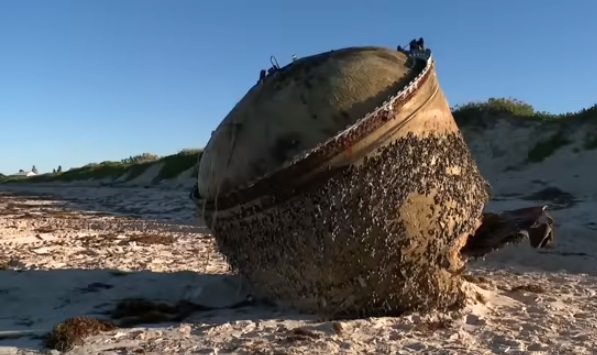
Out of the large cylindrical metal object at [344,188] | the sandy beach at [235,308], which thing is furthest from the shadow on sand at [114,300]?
the large cylindrical metal object at [344,188]

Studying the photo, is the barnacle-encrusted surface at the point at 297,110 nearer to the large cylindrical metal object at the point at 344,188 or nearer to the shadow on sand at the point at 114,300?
the large cylindrical metal object at the point at 344,188

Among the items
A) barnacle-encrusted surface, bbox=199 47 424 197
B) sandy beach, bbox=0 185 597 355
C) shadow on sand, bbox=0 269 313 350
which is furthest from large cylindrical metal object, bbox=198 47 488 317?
shadow on sand, bbox=0 269 313 350

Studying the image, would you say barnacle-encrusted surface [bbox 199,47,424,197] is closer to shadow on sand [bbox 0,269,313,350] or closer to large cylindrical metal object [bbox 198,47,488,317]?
large cylindrical metal object [bbox 198,47,488,317]

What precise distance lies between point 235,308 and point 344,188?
1355 mm

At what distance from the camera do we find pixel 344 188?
405cm

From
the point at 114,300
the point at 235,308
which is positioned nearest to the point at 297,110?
the point at 235,308

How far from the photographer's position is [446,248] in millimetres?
4395

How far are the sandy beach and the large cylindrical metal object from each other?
0.23 meters

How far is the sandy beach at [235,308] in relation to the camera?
12.5ft

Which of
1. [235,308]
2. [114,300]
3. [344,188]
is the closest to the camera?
[344,188]

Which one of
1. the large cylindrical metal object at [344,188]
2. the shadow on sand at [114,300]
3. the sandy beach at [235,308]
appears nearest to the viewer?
the sandy beach at [235,308]

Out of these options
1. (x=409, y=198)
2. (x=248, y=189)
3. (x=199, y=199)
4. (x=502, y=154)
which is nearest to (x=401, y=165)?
(x=409, y=198)

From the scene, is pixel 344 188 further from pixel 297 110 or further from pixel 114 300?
pixel 114 300

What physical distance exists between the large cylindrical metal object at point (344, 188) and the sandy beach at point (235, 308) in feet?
0.76
